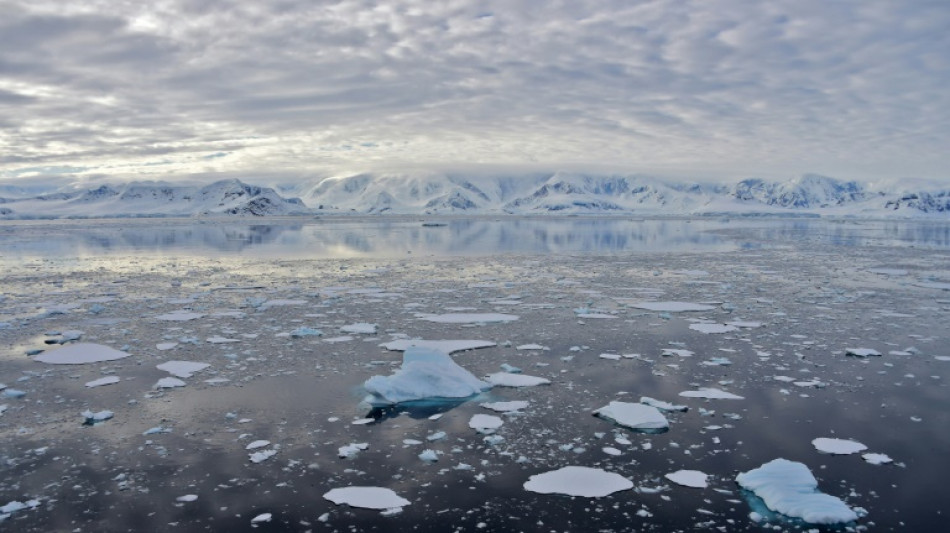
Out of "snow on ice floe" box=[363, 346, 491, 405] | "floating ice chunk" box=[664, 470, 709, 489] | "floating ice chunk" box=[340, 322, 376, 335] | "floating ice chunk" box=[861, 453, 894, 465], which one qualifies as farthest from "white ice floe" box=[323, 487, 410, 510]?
"floating ice chunk" box=[340, 322, 376, 335]

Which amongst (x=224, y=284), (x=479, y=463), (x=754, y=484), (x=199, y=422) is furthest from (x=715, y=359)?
(x=224, y=284)

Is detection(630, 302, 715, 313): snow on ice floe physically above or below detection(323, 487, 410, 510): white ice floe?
above

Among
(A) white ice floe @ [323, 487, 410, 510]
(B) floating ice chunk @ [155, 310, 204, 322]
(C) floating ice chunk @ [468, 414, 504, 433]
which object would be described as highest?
(B) floating ice chunk @ [155, 310, 204, 322]

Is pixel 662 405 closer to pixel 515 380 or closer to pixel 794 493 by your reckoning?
pixel 515 380

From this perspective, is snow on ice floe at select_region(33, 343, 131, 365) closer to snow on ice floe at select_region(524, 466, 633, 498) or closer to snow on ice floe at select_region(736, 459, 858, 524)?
snow on ice floe at select_region(524, 466, 633, 498)

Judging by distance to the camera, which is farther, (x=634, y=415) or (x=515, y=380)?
(x=515, y=380)

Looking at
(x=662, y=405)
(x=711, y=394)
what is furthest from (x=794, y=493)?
(x=711, y=394)

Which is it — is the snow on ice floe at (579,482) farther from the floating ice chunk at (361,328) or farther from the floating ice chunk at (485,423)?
the floating ice chunk at (361,328)
